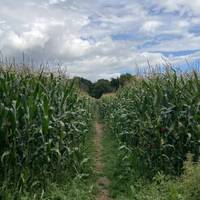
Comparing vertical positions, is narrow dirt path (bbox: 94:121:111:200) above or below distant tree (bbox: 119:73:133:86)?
below

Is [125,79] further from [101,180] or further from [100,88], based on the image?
[100,88]

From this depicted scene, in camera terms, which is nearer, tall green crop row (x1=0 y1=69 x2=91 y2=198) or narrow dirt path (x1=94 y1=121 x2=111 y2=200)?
tall green crop row (x1=0 y1=69 x2=91 y2=198)

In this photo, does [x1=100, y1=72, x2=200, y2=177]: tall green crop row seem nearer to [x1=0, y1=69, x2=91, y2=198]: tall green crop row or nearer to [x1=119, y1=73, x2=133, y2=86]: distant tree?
[x1=0, y1=69, x2=91, y2=198]: tall green crop row

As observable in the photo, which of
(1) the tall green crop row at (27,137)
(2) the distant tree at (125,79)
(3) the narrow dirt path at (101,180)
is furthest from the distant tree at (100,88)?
(1) the tall green crop row at (27,137)

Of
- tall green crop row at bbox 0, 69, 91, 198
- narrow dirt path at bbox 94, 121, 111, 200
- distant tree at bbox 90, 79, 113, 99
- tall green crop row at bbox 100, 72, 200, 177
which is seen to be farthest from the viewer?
distant tree at bbox 90, 79, 113, 99

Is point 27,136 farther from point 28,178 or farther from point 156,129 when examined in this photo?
point 156,129

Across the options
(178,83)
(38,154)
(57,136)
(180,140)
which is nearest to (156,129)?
(180,140)

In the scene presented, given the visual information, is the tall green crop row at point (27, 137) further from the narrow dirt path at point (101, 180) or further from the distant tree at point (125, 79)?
the distant tree at point (125, 79)

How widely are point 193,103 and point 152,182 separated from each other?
6.24ft

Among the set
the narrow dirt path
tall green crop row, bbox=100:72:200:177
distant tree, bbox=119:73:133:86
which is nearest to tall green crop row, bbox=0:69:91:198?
the narrow dirt path

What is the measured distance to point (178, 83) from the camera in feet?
31.0

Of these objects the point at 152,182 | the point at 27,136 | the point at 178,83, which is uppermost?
the point at 178,83

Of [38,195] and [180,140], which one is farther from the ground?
[180,140]

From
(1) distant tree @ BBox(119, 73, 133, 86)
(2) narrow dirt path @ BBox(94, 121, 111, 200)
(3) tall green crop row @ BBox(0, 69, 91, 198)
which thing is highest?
(1) distant tree @ BBox(119, 73, 133, 86)
